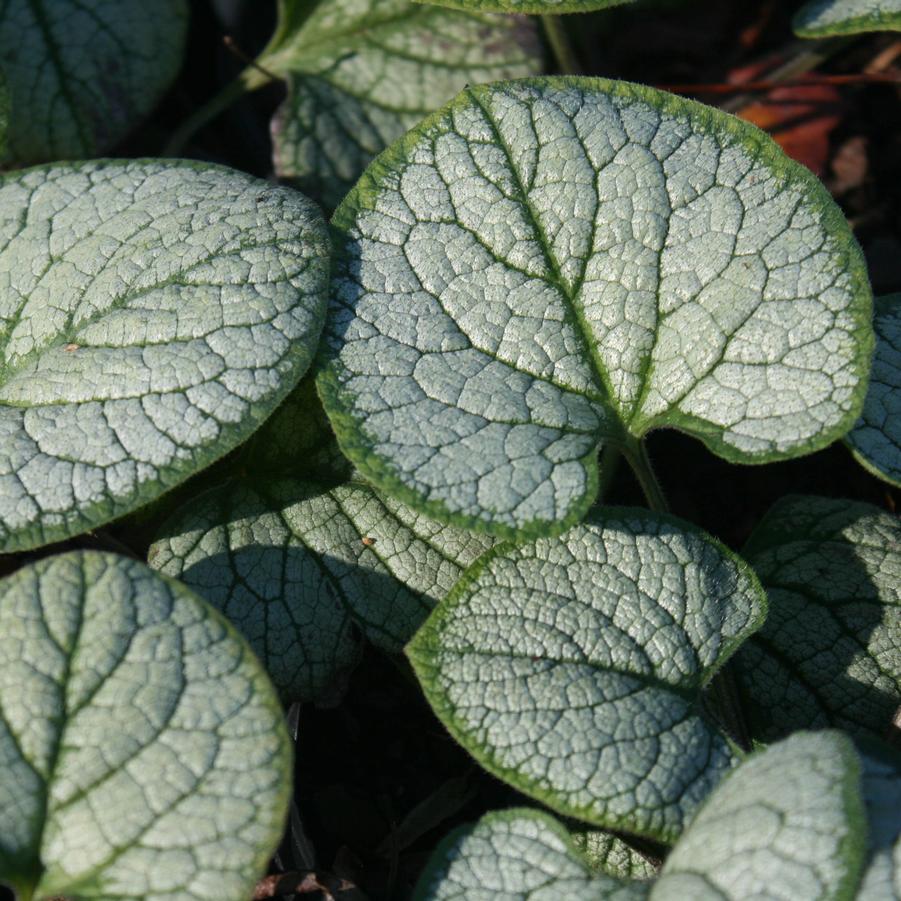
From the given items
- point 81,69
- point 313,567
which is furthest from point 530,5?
point 81,69

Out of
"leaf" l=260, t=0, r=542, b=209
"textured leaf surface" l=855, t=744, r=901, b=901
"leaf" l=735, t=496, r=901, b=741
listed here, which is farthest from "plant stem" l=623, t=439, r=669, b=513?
"leaf" l=260, t=0, r=542, b=209

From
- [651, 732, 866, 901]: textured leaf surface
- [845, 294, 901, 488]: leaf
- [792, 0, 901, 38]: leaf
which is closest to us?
[651, 732, 866, 901]: textured leaf surface

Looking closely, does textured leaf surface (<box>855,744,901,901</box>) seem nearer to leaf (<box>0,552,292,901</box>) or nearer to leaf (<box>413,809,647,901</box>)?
leaf (<box>413,809,647,901</box>)

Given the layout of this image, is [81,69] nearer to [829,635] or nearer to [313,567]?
[313,567]

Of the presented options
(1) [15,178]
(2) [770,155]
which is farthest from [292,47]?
(2) [770,155]

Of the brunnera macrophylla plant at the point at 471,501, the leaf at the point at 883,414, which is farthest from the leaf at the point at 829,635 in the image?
the leaf at the point at 883,414

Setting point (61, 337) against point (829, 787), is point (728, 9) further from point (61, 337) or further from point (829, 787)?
point (829, 787)
